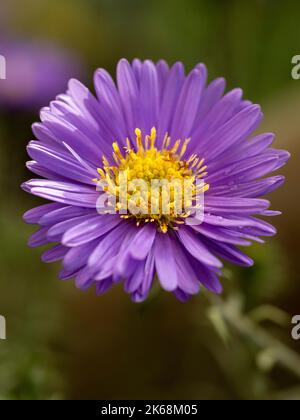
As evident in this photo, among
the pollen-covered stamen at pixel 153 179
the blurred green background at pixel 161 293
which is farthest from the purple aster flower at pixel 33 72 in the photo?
the pollen-covered stamen at pixel 153 179

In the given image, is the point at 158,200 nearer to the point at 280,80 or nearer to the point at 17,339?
the point at 17,339

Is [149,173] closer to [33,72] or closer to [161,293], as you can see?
[161,293]

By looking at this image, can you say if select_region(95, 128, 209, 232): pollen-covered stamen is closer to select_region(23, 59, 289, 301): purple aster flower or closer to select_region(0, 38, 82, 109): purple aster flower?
select_region(23, 59, 289, 301): purple aster flower

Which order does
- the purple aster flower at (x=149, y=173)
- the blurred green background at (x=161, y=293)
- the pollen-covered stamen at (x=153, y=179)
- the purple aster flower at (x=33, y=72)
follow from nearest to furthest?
the purple aster flower at (x=149, y=173), the pollen-covered stamen at (x=153, y=179), the blurred green background at (x=161, y=293), the purple aster flower at (x=33, y=72)

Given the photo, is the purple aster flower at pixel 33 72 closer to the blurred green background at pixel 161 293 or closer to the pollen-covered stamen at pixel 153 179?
the blurred green background at pixel 161 293
